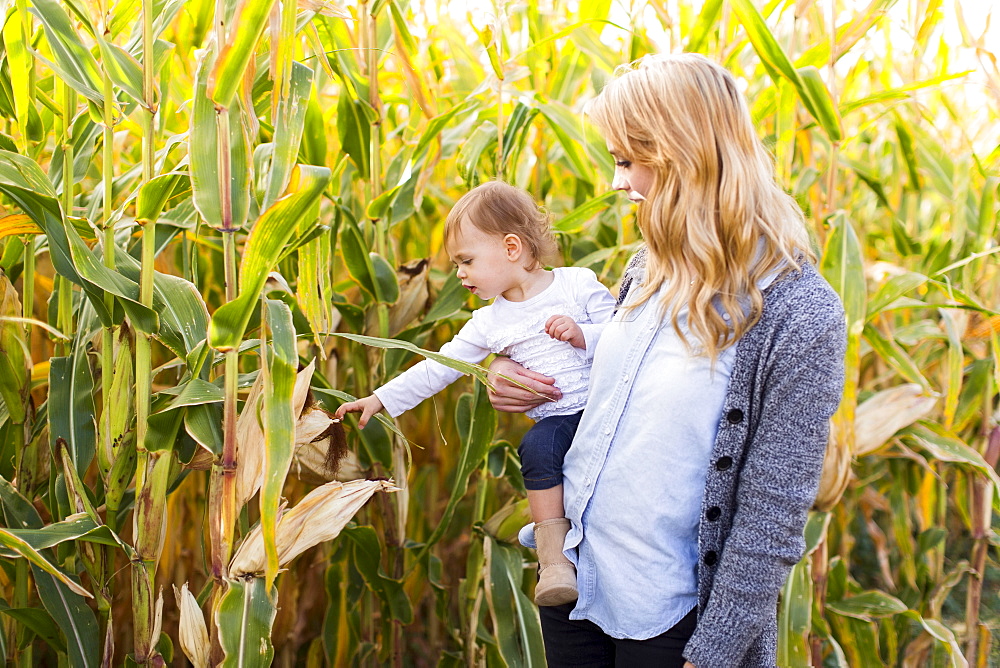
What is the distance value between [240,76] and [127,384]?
536 millimetres

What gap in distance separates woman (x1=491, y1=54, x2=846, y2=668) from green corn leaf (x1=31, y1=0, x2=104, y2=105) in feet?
2.46

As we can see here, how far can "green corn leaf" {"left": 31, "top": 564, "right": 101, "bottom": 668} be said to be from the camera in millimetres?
1358

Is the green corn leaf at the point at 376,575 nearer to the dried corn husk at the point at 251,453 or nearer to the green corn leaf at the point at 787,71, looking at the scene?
the dried corn husk at the point at 251,453

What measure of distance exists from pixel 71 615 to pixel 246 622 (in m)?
0.39

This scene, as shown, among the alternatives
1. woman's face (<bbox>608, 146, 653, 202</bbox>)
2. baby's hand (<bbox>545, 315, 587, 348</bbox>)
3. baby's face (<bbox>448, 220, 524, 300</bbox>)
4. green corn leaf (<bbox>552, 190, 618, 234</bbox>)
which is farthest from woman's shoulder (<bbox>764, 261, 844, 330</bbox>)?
green corn leaf (<bbox>552, 190, 618, 234</bbox>)

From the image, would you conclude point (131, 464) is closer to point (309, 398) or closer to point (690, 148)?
point (309, 398)

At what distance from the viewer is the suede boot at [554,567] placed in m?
1.19

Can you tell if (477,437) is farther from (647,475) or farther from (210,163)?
(210,163)

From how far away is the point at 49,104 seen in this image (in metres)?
1.48

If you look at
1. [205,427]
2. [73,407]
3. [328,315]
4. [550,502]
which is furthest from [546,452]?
[73,407]

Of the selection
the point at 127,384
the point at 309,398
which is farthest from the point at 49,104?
the point at 309,398

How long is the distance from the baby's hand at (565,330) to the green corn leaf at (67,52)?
0.77 m

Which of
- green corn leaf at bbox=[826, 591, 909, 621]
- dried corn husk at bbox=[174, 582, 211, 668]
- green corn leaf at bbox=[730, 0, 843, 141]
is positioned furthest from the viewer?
green corn leaf at bbox=[826, 591, 909, 621]

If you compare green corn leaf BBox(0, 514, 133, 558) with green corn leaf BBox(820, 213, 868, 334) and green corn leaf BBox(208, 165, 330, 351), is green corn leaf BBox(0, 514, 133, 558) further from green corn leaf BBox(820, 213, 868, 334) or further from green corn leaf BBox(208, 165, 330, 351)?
green corn leaf BBox(820, 213, 868, 334)
